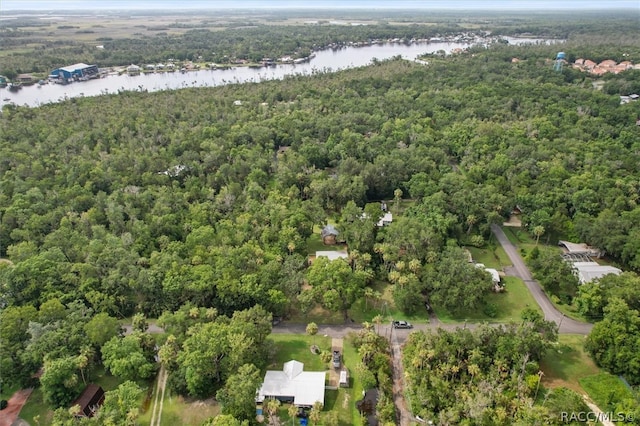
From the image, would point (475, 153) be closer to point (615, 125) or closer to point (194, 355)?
point (615, 125)

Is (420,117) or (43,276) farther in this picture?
(420,117)

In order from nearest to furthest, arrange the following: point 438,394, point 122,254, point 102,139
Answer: point 438,394, point 122,254, point 102,139

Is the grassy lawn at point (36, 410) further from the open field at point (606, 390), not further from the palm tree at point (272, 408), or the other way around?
the open field at point (606, 390)

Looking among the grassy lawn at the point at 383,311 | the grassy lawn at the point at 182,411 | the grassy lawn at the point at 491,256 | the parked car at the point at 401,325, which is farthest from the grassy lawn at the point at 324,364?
the grassy lawn at the point at 491,256

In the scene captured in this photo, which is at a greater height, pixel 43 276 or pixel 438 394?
pixel 43 276

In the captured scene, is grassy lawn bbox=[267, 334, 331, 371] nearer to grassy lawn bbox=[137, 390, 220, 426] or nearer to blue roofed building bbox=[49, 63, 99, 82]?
grassy lawn bbox=[137, 390, 220, 426]

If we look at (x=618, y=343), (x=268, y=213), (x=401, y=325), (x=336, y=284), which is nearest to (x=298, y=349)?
(x=336, y=284)

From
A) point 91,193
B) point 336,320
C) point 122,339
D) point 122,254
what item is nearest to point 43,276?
point 122,254
